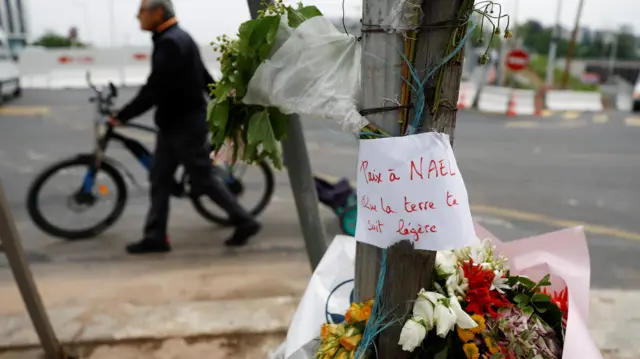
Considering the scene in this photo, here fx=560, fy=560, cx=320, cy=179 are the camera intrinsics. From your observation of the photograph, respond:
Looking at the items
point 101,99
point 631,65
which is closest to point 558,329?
point 101,99

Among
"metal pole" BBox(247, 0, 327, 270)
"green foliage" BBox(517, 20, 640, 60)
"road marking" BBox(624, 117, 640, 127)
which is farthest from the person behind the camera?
"green foliage" BBox(517, 20, 640, 60)

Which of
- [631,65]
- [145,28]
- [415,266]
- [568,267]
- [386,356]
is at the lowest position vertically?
[631,65]

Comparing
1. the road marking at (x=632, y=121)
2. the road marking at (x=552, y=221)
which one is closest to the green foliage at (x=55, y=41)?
the road marking at (x=632, y=121)

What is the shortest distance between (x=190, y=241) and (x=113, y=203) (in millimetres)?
722

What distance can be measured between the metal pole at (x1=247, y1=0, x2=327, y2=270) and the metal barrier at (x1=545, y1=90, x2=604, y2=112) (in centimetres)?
1487

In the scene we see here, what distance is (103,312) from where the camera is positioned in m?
3.09

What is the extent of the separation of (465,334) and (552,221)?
4.30 meters

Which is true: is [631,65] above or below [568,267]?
below

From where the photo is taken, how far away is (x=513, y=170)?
23.8 feet

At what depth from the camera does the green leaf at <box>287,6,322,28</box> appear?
1599mm

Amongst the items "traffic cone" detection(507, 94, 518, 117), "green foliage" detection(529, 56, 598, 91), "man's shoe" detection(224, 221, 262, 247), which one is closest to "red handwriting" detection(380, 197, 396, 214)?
"man's shoe" detection(224, 221, 262, 247)

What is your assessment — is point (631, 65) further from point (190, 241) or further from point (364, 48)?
point (364, 48)

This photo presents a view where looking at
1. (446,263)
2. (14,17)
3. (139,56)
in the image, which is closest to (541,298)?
(446,263)

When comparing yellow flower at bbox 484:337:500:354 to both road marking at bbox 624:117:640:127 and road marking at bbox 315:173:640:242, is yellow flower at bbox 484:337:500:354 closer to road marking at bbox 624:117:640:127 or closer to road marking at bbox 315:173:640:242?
road marking at bbox 315:173:640:242
